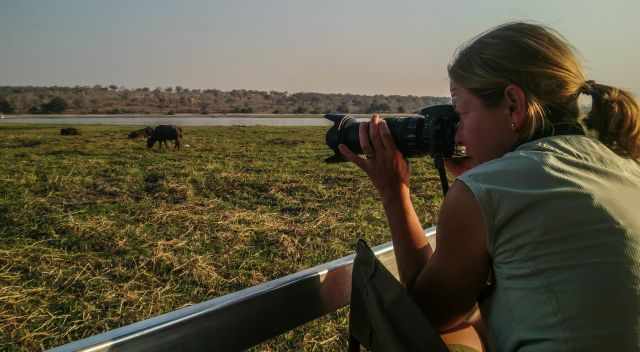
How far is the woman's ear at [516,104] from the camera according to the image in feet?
3.95

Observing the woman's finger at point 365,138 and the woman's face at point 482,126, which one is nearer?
the woman's face at point 482,126

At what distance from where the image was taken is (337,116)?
1.66 m

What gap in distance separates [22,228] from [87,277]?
1.46 metres

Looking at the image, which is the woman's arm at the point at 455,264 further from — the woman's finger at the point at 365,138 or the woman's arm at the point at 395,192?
the woman's finger at the point at 365,138

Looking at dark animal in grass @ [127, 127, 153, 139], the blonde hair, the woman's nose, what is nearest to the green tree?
dark animal in grass @ [127, 127, 153, 139]

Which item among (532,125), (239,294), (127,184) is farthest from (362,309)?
(127,184)

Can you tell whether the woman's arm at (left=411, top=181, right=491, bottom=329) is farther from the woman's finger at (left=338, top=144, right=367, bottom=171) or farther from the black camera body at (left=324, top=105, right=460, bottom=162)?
the woman's finger at (left=338, top=144, right=367, bottom=171)

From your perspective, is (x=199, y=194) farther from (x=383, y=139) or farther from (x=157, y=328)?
(x=157, y=328)

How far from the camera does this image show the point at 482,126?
1.29 metres

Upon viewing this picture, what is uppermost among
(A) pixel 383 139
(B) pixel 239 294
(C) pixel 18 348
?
(A) pixel 383 139

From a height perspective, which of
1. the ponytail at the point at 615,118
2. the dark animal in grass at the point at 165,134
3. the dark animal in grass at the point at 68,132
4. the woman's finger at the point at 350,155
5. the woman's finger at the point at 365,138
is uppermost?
the ponytail at the point at 615,118

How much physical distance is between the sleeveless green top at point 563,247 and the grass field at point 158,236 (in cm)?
152

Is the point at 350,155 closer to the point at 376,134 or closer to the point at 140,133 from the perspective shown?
the point at 376,134

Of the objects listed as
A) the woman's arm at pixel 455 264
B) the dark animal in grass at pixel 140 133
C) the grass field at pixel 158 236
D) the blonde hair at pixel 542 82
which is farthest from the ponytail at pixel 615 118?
the dark animal in grass at pixel 140 133
